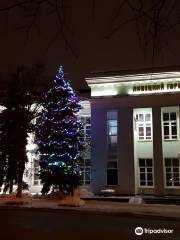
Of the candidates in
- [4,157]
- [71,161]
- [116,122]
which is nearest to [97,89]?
[116,122]

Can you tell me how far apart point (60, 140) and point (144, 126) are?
911 cm

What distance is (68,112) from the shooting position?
2491cm

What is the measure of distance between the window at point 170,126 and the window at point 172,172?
193cm

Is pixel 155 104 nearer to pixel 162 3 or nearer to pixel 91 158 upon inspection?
pixel 91 158

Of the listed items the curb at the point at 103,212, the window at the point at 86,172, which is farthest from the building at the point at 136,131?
the curb at the point at 103,212

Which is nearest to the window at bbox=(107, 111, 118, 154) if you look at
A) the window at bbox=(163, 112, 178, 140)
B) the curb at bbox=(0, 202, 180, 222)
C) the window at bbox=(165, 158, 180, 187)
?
the window at bbox=(163, 112, 178, 140)

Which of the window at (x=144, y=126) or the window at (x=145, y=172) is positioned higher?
the window at (x=144, y=126)

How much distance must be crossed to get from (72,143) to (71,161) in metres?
1.24

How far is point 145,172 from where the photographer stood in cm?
2953

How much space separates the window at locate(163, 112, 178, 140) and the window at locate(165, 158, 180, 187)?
6.32 ft

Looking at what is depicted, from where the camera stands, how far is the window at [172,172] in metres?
28.6

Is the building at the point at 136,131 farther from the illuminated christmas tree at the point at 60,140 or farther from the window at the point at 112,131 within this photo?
the illuminated christmas tree at the point at 60,140

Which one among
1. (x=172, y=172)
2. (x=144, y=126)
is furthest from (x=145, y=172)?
(x=144, y=126)

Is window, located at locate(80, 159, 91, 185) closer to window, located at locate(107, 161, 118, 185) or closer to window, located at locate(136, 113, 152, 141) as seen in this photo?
window, located at locate(107, 161, 118, 185)
